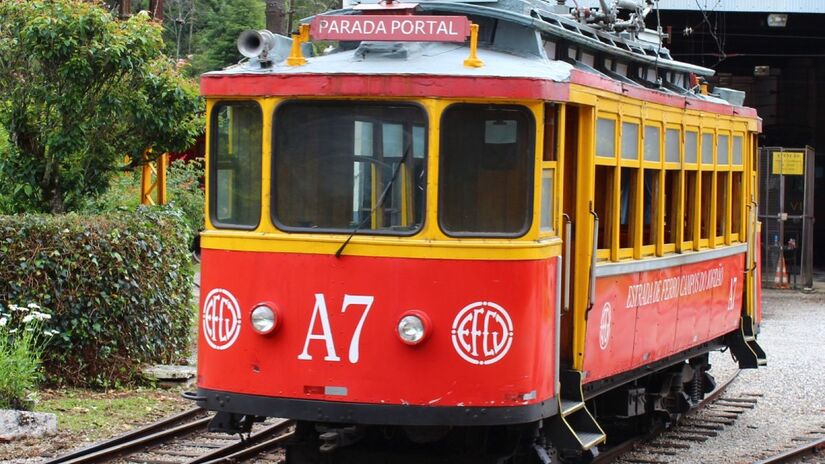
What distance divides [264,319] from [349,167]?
3.12ft

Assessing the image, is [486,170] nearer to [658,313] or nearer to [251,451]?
[658,313]

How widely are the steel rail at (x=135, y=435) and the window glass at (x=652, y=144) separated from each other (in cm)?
437

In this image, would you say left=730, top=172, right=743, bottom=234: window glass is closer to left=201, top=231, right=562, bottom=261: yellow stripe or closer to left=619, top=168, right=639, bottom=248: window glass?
left=619, top=168, right=639, bottom=248: window glass

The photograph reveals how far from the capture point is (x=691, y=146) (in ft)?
33.1

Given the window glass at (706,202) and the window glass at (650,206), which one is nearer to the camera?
the window glass at (650,206)

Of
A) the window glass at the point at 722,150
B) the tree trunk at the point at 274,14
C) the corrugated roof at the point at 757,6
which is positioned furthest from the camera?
the corrugated roof at the point at 757,6

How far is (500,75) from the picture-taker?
712 cm

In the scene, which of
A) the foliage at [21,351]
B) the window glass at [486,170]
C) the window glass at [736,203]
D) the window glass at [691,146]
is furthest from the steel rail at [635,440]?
the foliage at [21,351]

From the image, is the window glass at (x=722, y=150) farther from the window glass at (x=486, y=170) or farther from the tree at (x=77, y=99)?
the tree at (x=77, y=99)

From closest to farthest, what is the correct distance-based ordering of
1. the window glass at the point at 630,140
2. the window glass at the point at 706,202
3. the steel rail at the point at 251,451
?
the window glass at the point at 630,140 < the steel rail at the point at 251,451 < the window glass at the point at 706,202

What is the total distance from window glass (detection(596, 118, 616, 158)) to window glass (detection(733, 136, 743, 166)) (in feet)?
11.1

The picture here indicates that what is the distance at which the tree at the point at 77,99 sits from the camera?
12305 millimetres

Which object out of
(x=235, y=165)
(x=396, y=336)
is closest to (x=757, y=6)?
(x=235, y=165)

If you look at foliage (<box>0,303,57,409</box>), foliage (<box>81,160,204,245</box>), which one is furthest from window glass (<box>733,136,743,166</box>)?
foliage (<box>81,160,204,245</box>)
